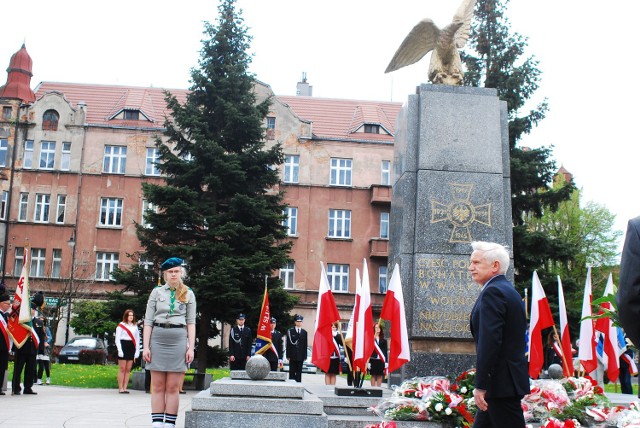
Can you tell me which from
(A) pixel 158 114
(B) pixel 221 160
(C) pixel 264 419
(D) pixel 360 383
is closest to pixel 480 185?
(D) pixel 360 383

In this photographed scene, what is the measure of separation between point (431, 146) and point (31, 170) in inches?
1375

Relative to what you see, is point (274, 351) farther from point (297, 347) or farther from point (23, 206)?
point (23, 206)

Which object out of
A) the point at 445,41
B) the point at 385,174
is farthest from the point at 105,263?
the point at 445,41

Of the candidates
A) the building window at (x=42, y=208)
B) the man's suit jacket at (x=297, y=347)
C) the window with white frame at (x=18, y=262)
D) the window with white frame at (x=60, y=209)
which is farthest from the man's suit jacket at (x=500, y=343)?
the building window at (x=42, y=208)

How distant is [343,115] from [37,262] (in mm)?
19430

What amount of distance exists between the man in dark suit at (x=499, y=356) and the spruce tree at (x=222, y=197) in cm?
1505

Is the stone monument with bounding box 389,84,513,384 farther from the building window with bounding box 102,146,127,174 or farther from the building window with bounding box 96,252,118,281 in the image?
the building window with bounding box 102,146,127,174

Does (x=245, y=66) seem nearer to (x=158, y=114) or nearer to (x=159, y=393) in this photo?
(x=159, y=393)

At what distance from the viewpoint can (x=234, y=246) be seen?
70.2 feet

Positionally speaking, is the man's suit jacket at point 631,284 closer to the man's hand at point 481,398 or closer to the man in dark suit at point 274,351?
the man's hand at point 481,398

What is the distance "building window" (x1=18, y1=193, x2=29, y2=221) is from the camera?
4081cm

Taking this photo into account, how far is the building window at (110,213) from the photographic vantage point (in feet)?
135

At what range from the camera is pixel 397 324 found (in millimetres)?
9250

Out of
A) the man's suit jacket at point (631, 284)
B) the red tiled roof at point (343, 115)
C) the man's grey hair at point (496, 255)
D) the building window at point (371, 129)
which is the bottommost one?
the man's suit jacket at point (631, 284)
